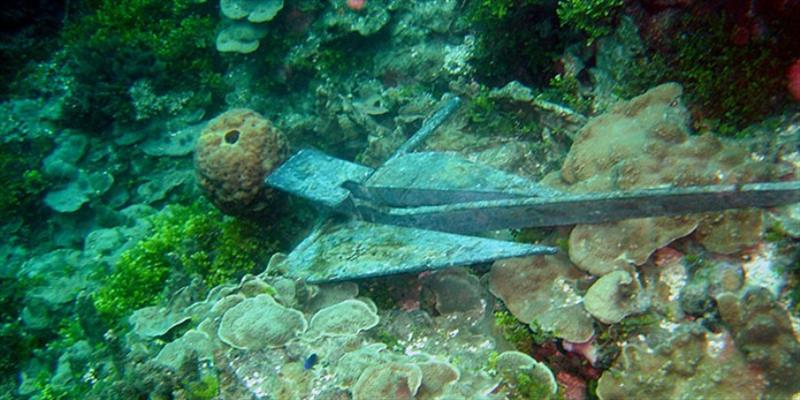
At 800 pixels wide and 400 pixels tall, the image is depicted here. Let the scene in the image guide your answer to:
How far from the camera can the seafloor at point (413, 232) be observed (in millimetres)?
3260

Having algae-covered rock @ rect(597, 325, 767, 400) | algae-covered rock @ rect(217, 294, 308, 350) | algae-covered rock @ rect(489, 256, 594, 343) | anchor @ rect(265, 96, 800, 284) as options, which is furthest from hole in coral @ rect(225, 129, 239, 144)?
algae-covered rock @ rect(597, 325, 767, 400)

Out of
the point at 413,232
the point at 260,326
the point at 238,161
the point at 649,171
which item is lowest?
the point at 260,326

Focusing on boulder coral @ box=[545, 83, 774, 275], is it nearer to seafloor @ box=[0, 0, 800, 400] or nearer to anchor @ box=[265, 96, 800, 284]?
seafloor @ box=[0, 0, 800, 400]

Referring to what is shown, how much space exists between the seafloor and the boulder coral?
2 centimetres

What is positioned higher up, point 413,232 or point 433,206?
point 433,206

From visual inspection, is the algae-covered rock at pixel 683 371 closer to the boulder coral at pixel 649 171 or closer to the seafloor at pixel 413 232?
the seafloor at pixel 413 232

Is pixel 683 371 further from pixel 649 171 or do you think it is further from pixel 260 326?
pixel 260 326

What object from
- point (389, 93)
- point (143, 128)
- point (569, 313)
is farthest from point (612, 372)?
point (143, 128)

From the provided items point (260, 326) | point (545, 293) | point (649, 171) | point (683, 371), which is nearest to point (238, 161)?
point (260, 326)

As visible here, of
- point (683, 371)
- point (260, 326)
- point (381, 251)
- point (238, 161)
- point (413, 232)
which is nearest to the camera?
point (683, 371)

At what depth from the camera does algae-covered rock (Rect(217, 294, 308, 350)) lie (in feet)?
12.8

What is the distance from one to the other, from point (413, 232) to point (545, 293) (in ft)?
4.18

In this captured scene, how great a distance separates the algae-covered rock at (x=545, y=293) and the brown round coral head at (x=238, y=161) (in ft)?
10.4

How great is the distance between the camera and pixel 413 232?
4.37 meters
